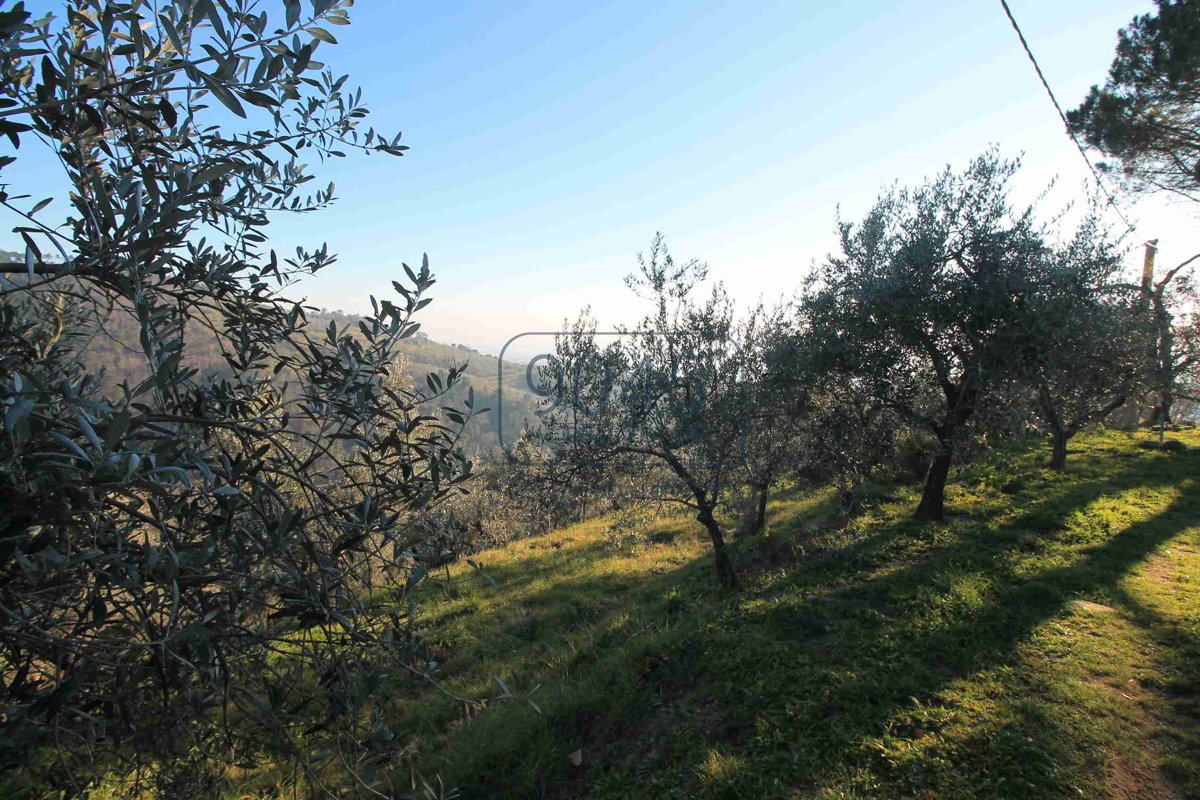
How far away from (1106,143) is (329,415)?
26.3 meters

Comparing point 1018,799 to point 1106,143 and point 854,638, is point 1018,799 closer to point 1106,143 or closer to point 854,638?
point 854,638

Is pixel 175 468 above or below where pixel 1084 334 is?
below

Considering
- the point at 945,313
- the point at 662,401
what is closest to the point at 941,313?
the point at 945,313

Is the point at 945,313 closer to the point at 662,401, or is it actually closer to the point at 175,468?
the point at 662,401

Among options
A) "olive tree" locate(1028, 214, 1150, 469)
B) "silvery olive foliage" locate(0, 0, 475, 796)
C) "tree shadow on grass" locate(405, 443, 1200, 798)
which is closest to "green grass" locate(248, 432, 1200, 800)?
"tree shadow on grass" locate(405, 443, 1200, 798)

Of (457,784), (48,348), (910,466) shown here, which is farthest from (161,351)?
(910,466)

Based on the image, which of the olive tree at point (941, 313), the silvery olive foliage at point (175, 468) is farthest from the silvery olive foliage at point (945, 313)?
the silvery olive foliage at point (175, 468)

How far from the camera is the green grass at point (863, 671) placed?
6.01 meters

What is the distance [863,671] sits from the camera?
7449 mm

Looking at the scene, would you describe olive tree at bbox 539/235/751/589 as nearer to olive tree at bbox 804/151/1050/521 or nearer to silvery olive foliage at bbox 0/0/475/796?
olive tree at bbox 804/151/1050/521

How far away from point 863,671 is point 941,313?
6751 mm

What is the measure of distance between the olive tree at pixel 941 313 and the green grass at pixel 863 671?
2843 mm

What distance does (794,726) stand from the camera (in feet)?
22.1

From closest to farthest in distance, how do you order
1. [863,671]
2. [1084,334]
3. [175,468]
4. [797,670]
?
[175,468]
[863,671]
[797,670]
[1084,334]
